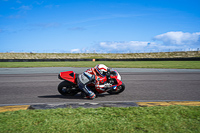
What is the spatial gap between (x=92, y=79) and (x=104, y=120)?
2.55 meters

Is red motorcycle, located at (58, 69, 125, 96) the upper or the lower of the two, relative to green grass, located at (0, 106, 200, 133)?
upper

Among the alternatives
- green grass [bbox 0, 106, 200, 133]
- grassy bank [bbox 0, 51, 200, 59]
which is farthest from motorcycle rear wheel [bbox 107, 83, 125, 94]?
grassy bank [bbox 0, 51, 200, 59]

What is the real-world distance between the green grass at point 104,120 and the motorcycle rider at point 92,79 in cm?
175

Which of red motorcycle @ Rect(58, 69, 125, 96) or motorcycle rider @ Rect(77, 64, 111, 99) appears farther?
red motorcycle @ Rect(58, 69, 125, 96)

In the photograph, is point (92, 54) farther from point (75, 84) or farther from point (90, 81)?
point (90, 81)

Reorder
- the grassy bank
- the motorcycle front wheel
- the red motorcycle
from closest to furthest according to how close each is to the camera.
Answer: the red motorcycle → the motorcycle front wheel → the grassy bank

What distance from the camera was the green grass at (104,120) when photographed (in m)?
3.32

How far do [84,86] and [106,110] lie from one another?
76.9 inches

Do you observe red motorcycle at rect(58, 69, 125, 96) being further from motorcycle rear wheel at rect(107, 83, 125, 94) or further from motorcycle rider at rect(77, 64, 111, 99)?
motorcycle rider at rect(77, 64, 111, 99)

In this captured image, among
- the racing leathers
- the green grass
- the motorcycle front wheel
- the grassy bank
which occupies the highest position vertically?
the grassy bank

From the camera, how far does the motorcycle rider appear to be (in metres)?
6.21

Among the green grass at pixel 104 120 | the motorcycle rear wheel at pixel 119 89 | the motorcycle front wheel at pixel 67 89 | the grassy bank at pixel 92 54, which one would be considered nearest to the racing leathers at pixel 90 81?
the motorcycle front wheel at pixel 67 89

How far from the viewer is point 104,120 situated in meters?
3.75

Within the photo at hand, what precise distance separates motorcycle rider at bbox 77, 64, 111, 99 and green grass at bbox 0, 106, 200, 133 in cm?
175
